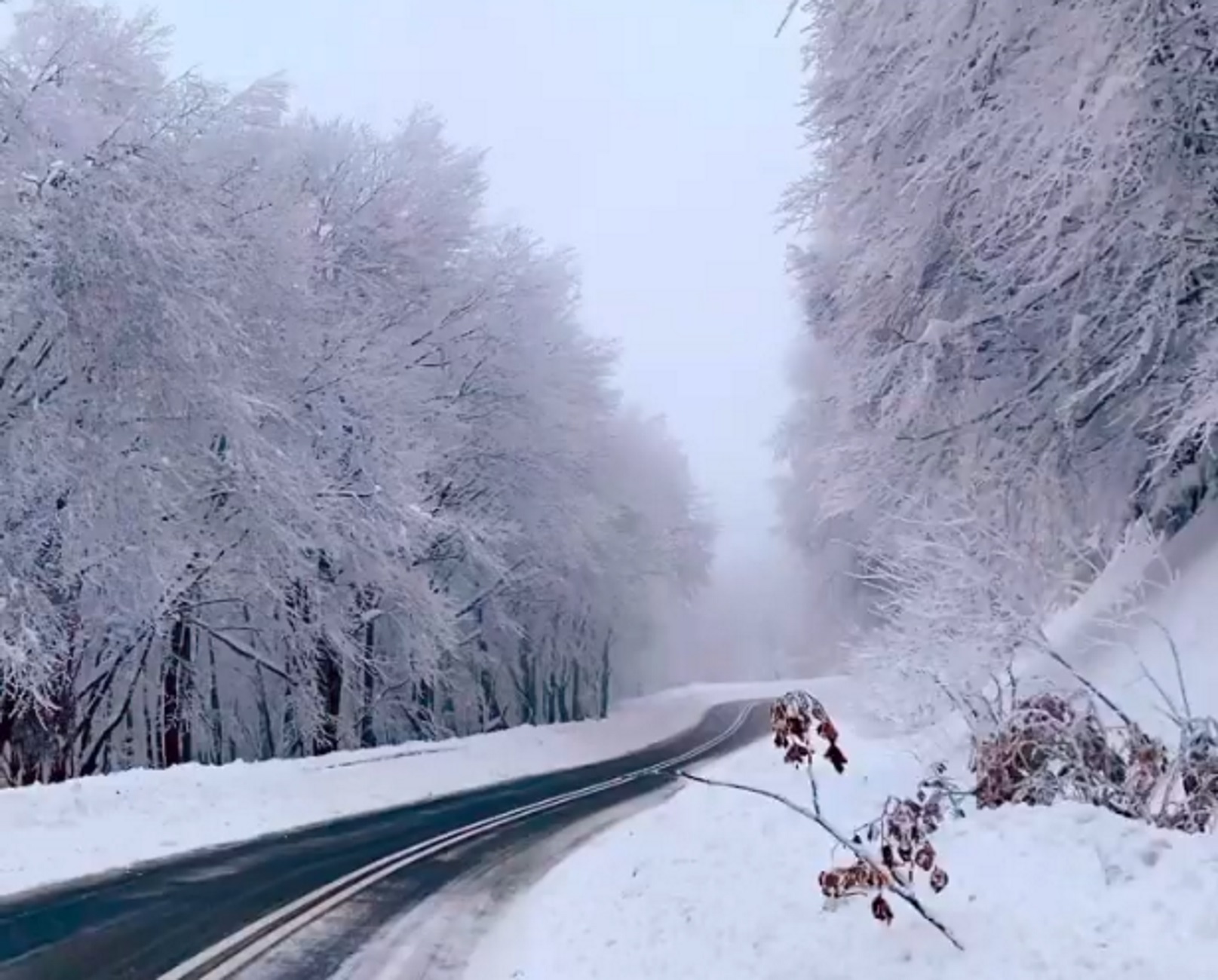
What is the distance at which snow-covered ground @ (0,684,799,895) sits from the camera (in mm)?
11703

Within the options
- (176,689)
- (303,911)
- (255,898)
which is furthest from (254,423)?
(303,911)

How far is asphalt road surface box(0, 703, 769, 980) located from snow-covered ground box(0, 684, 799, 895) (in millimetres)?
599

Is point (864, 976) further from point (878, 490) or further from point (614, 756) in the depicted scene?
point (614, 756)

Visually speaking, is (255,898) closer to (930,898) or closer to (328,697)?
(930,898)

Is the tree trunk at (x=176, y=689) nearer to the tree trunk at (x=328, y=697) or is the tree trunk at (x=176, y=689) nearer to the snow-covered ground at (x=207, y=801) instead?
the tree trunk at (x=328, y=697)

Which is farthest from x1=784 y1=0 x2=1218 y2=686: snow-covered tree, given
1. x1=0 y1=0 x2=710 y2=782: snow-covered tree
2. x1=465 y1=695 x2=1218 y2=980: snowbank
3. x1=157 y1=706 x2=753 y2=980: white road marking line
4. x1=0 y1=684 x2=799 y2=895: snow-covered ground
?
x1=0 y1=0 x2=710 y2=782: snow-covered tree

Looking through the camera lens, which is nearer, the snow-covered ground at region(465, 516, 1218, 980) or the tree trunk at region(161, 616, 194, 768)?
the snow-covered ground at region(465, 516, 1218, 980)

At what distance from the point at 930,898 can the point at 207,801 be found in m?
11.7

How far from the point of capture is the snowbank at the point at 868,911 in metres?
5.12

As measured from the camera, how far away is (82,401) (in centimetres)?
1598

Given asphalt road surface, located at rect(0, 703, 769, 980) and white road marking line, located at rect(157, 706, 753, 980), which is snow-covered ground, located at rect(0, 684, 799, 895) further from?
white road marking line, located at rect(157, 706, 753, 980)

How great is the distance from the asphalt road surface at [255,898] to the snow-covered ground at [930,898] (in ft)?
3.92

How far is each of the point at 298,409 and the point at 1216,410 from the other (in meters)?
16.2

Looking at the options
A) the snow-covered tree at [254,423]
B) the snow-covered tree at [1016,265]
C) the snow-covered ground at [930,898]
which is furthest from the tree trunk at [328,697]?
the snow-covered tree at [1016,265]
